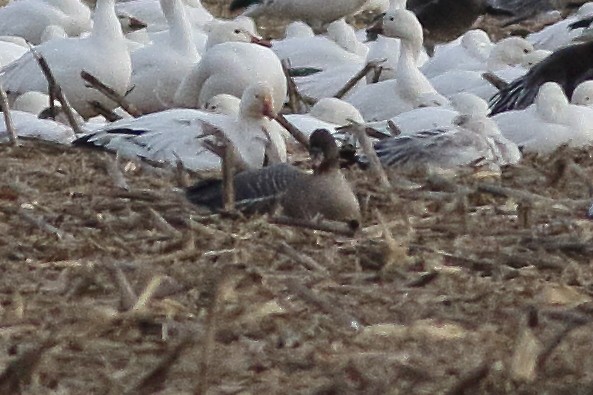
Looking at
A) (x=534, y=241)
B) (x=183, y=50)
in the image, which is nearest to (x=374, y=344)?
(x=534, y=241)

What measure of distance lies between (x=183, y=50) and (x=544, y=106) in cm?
292

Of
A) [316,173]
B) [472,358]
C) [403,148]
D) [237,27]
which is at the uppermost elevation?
[472,358]

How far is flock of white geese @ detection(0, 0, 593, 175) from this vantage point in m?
7.46

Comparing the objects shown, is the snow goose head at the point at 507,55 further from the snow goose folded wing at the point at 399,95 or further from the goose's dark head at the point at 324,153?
the goose's dark head at the point at 324,153

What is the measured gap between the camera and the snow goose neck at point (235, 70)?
9367mm

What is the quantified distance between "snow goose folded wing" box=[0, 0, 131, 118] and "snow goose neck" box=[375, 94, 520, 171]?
254 centimetres

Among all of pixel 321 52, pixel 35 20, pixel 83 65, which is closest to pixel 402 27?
pixel 321 52

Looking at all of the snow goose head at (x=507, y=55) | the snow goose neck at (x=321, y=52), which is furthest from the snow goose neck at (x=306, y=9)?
the snow goose head at (x=507, y=55)

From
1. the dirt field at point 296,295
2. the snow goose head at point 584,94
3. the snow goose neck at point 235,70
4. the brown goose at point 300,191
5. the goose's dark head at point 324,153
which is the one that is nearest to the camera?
the dirt field at point 296,295

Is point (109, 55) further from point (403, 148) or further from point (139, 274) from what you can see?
point (139, 274)

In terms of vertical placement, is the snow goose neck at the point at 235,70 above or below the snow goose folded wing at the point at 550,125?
below

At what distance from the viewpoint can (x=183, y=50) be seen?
34.6 feet

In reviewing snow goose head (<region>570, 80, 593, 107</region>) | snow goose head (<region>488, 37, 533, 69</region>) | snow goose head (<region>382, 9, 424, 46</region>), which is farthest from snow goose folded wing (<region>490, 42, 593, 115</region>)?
snow goose head (<region>488, 37, 533, 69</region>)

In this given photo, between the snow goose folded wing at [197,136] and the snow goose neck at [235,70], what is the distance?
1.64m
